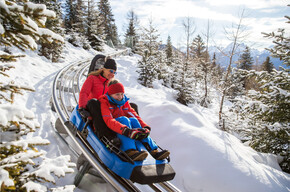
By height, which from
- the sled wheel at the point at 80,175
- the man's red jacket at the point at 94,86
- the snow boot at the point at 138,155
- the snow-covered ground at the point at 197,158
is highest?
the man's red jacket at the point at 94,86

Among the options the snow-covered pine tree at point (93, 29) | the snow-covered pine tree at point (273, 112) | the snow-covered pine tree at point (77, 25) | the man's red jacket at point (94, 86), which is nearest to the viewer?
the man's red jacket at point (94, 86)

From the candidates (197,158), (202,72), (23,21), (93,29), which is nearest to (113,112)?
(197,158)

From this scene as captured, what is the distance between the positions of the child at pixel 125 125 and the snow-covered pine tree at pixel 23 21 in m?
1.81

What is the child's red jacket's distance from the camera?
300 centimetres

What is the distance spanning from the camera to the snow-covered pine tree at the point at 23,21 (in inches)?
49.3

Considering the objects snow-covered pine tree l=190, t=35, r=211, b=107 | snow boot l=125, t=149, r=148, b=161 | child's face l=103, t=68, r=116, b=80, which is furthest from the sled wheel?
snow-covered pine tree l=190, t=35, r=211, b=107

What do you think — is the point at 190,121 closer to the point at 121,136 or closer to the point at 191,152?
the point at 191,152

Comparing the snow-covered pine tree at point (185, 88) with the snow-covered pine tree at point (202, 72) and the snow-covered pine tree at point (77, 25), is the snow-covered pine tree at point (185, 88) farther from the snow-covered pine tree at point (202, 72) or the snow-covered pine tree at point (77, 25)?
the snow-covered pine tree at point (77, 25)

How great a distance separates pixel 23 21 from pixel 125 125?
2086 mm

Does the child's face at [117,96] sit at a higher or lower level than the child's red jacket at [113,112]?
higher

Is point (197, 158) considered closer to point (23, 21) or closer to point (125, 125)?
point (125, 125)

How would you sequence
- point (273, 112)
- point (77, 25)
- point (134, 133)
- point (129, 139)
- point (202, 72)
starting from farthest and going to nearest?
point (77, 25), point (202, 72), point (273, 112), point (129, 139), point (134, 133)

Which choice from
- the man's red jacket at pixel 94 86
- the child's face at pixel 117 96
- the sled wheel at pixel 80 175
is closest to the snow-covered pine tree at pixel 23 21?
the child's face at pixel 117 96

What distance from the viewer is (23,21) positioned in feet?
4.25
